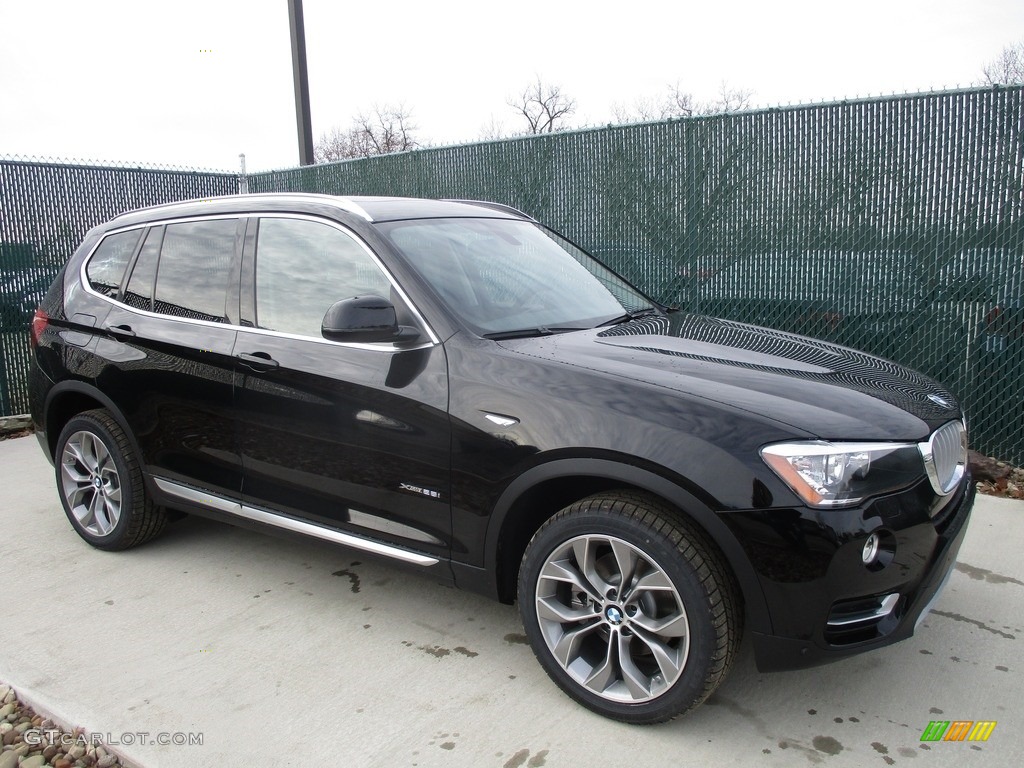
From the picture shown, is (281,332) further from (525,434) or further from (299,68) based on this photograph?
(299,68)

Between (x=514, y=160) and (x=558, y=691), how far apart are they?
18.1 feet

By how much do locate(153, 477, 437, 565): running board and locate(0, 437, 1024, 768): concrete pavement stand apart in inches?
4.5

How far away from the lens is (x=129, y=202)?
8.47 meters

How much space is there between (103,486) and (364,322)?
7.40ft

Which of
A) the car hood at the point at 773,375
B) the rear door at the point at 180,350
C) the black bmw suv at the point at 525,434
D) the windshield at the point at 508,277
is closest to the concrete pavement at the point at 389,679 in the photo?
the black bmw suv at the point at 525,434

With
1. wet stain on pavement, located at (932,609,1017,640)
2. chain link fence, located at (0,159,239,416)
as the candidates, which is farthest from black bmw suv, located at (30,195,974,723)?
chain link fence, located at (0,159,239,416)

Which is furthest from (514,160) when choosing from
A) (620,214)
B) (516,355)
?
(516,355)

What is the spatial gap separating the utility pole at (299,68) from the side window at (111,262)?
5.25 meters

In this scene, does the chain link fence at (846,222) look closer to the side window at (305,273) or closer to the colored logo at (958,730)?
the colored logo at (958,730)

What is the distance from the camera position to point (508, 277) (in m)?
3.52

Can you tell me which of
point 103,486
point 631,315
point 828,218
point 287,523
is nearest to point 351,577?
point 287,523

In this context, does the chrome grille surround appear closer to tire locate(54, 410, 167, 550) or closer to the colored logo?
the colored logo

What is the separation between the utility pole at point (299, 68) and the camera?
8961 mm

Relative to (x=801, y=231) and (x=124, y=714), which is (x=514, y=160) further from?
(x=124, y=714)
